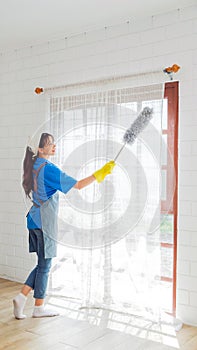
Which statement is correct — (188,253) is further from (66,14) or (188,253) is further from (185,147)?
(66,14)

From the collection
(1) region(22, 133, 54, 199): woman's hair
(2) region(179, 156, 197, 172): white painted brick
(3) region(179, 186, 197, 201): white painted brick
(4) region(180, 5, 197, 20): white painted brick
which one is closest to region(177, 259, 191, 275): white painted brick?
(3) region(179, 186, 197, 201): white painted brick

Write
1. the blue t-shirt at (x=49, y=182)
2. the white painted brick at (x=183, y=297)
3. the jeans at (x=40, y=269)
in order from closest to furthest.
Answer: the blue t-shirt at (x=49, y=182) → the white painted brick at (x=183, y=297) → the jeans at (x=40, y=269)

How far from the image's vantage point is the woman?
324 cm

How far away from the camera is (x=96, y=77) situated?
3.86 metres

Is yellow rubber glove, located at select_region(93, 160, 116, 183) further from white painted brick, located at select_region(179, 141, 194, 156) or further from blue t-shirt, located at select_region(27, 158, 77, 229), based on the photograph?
white painted brick, located at select_region(179, 141, 194, 156)

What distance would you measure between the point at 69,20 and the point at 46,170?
4.24 ft

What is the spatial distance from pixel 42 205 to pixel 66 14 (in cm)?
149

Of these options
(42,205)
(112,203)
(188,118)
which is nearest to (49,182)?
(42,205)

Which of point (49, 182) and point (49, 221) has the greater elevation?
point (49, 182)

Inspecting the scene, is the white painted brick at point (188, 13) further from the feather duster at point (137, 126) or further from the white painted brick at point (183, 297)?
the white painted brick at point (183, 297)


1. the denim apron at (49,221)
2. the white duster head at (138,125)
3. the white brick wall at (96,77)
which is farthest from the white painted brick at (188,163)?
the denim apron at (49,221)

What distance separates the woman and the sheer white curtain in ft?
0.34

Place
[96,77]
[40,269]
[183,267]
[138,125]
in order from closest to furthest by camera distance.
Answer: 1. [138,125]
2. [183,267]
3. [40,269]
4. [96,77]

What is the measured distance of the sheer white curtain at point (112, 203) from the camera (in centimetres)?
334
